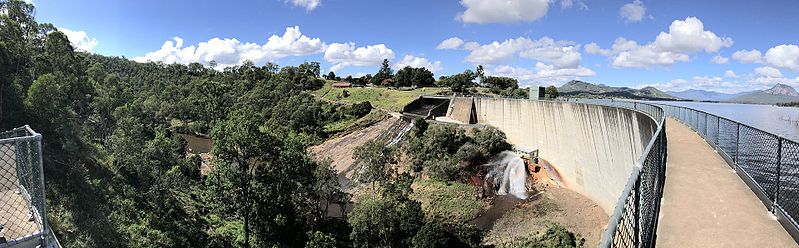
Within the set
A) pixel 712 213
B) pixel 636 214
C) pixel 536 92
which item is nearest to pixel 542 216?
pixel 536 92

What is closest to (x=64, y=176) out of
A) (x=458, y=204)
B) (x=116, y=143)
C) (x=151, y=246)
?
(x=151, y=246)

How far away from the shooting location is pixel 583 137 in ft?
99.9

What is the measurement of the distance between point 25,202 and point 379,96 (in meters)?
58.7

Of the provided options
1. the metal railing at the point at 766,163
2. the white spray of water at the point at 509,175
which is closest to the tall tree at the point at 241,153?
the white spray of water at the point at 509,175

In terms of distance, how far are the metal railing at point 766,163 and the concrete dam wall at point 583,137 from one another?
20.9ft

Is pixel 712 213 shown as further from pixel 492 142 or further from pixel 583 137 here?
pixel 492 142

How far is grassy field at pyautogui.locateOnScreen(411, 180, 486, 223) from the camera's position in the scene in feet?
95.7

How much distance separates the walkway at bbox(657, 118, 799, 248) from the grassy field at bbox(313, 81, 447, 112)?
4608cm

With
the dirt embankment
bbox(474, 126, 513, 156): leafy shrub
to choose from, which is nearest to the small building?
bbox(474, 126, 513, 156): leafy shrub

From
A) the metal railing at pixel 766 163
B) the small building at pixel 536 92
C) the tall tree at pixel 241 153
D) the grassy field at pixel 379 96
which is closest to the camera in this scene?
the metal railing at pixel 766 163

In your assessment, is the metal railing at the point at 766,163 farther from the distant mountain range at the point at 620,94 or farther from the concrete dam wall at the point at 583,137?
the distant mountain range at the point at 620,94

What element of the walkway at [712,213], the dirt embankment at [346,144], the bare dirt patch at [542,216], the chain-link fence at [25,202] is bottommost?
the bare dirt patch at [542,216]

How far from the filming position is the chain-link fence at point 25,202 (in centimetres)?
448

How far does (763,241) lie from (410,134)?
39489mm
